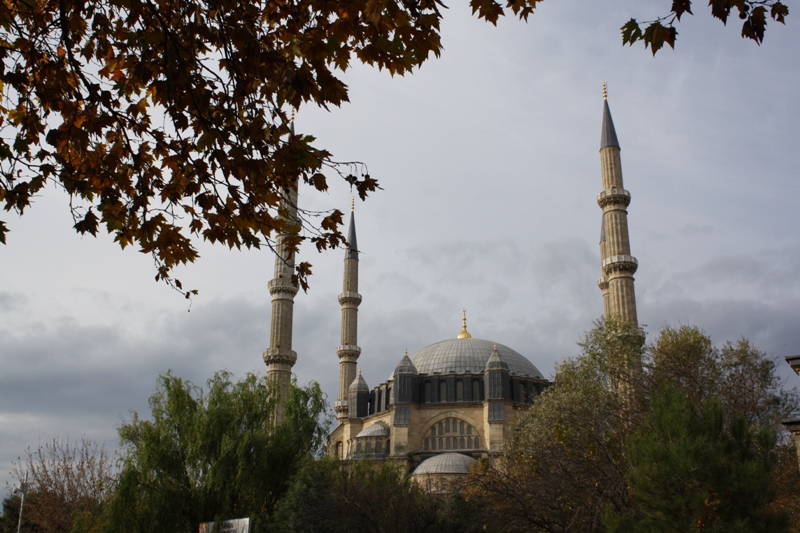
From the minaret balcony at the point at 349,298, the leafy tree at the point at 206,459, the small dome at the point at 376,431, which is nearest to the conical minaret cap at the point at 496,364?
the small dome at the point at 376,431

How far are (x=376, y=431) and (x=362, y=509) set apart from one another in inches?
1065

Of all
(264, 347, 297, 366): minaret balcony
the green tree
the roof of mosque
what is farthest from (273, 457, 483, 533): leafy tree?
the roof of mosque

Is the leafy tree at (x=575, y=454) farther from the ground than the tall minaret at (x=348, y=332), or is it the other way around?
the tall minaret at (x=348, y=332)

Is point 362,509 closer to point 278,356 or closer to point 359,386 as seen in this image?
point 278,356

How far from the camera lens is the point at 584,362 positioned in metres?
25.8

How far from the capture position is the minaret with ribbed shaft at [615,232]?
3278cm

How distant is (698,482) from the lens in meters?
12.7

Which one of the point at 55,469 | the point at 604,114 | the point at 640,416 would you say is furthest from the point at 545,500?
the point at 55,469

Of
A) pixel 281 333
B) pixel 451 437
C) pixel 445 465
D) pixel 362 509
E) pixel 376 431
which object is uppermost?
pixel 281 333

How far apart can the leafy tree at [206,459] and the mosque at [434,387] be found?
13209 millimetres

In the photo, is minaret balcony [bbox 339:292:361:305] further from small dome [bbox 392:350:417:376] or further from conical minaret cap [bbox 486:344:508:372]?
conical minaret cap [bbox 486:344:508:372]

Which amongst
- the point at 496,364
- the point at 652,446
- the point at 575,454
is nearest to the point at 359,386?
the point at 496,364

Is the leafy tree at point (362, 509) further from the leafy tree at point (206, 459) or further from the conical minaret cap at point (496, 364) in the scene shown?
the conical minaret cap at point (496, 364)

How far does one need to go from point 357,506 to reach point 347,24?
16087mm
